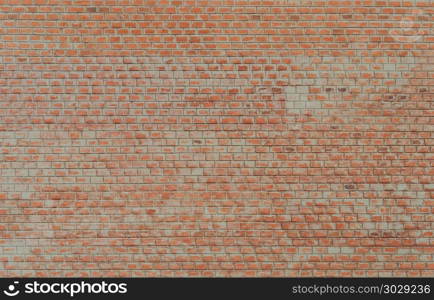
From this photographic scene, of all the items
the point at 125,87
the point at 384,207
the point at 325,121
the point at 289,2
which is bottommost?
the point at 384,207

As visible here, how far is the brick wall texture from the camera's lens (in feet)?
14.7

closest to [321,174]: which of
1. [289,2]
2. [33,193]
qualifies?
[289,2]

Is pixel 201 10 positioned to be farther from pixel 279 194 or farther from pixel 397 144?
pixel 397 144

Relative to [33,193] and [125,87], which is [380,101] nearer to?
[125,87]

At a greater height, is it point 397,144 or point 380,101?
point 380,101

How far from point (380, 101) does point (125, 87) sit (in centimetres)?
233

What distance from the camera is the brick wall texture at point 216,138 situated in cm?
449

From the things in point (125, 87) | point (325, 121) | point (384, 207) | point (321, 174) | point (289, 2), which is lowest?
point (384, 207)

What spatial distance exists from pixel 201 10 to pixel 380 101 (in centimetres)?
183

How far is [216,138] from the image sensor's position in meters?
4.52

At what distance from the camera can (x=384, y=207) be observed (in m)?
4.50

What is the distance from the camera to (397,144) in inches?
177

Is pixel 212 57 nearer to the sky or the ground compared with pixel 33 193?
nearer to the sky

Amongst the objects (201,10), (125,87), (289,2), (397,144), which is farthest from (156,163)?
(397,144)
